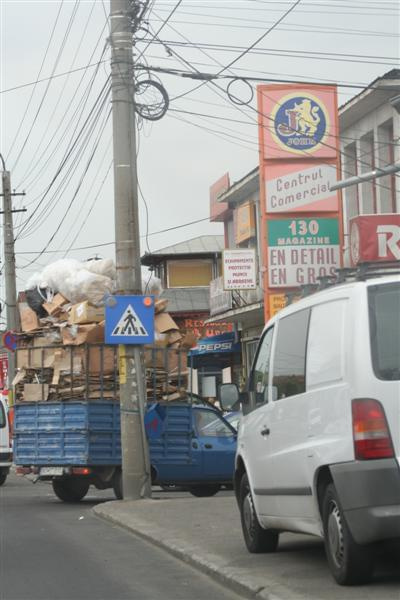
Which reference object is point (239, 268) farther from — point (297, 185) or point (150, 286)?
point (150, 286)

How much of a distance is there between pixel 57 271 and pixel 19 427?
2758 millimetres

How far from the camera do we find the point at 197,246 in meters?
52.9

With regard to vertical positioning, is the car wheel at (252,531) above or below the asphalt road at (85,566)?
above

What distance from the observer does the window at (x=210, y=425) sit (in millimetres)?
19531

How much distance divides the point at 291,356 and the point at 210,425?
35.5 feet

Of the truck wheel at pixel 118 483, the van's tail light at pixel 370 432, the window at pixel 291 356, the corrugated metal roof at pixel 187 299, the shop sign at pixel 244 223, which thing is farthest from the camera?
the corrugated metal roof at pixel 187 299

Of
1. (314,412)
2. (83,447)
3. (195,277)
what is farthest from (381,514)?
(195,277)

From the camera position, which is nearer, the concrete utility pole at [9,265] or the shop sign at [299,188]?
the shop sign at [299,188]

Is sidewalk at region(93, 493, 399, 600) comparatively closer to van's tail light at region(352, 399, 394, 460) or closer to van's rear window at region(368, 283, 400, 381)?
van's tail light at region(352, 399, 394, 460)

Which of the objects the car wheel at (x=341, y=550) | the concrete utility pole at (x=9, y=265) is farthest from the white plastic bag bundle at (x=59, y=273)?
the concrete utility pole at (x=9, y=265)

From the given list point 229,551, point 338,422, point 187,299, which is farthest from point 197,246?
point 338,422

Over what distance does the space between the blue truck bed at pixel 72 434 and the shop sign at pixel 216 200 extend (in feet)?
66.6

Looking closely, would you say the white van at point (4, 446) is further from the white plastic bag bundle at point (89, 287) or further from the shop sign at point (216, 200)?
the shop sign at point (216, 200)

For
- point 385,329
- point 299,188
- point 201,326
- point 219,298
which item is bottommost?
point 385,329
